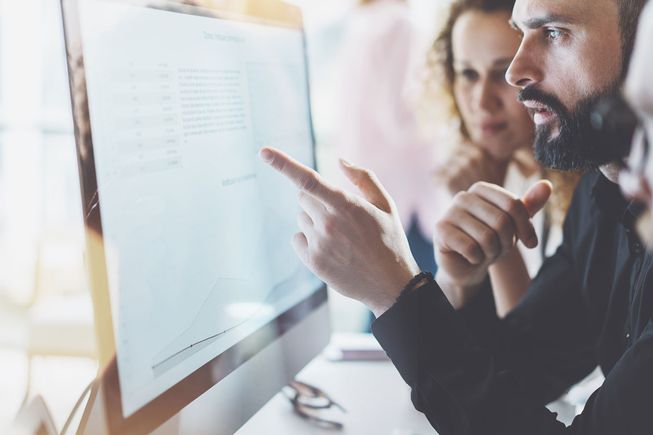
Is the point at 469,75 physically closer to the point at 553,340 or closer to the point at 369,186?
the point at 553,340

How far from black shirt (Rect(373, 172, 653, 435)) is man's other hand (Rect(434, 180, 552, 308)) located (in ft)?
0.33

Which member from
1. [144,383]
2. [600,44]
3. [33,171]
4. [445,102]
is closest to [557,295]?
[600,44]

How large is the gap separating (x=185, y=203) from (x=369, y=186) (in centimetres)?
20

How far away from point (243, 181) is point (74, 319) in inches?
45.9

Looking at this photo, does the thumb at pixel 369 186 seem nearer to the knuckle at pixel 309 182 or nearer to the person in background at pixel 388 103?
the knuckle at pixel 309 182

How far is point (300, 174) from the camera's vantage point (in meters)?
0.62

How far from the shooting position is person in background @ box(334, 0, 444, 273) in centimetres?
191

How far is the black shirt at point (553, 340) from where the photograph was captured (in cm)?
62

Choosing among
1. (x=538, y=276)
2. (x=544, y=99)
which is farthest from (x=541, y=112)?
(x=538, y=276)

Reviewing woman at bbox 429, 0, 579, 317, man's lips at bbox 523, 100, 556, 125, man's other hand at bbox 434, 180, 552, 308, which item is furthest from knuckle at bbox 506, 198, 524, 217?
woman at bbox 429, 0, 579, 317

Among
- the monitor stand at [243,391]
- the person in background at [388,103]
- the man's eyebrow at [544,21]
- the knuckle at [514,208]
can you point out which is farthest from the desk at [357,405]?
the person in background at [388,103]

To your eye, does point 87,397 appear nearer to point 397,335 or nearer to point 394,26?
point 397,335

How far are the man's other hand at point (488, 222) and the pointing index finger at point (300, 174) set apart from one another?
0.33 meters

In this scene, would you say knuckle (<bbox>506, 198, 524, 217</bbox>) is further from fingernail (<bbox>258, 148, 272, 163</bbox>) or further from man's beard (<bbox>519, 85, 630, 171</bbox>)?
fingernail (<bbox>258, 148, 272, 163</bbox>)
